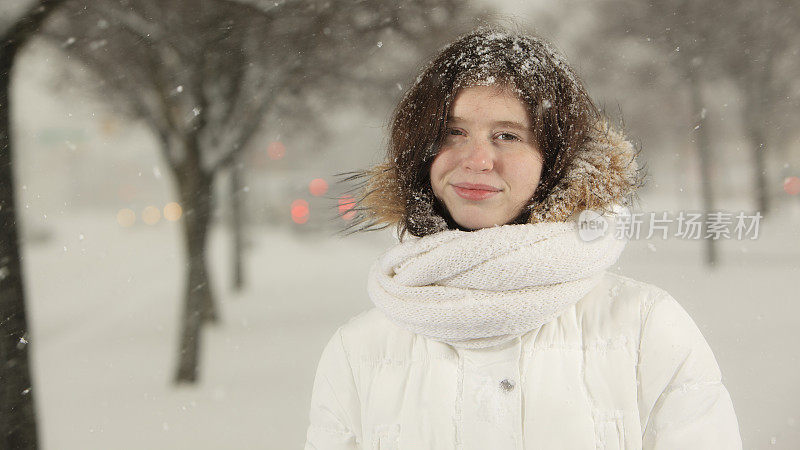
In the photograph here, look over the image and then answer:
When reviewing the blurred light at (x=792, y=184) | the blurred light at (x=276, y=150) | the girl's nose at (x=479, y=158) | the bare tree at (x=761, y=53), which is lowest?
the blurred light at (x=792, y=184)

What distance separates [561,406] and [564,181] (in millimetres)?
492

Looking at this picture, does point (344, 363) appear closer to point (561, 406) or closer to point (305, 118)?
point (561, 406)

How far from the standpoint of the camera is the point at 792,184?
5352mm

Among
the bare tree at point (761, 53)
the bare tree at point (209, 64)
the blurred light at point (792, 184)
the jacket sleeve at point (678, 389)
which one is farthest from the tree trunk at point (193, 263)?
the blurred light at point (792, 184)

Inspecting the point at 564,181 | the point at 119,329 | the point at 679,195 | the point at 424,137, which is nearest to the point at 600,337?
the point at 564,181

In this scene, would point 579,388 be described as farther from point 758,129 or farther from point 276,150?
point 758,129

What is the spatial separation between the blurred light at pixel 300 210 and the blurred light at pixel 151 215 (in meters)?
1.15

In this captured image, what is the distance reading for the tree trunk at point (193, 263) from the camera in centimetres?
448

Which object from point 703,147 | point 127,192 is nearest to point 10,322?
point 127,192

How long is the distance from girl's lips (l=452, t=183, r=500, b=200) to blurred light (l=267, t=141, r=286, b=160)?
3.86 meters

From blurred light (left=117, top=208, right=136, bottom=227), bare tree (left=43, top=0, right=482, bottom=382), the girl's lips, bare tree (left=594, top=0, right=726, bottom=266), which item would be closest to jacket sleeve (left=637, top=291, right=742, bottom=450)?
the girl's lips

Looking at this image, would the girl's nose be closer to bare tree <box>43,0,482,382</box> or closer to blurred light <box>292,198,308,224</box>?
bare tree <box>43,0,482,382</box>

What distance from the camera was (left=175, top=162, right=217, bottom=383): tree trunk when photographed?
14.7ft

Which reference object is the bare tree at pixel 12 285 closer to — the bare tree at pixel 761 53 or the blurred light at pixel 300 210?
the blurred light at pixel 300 210
